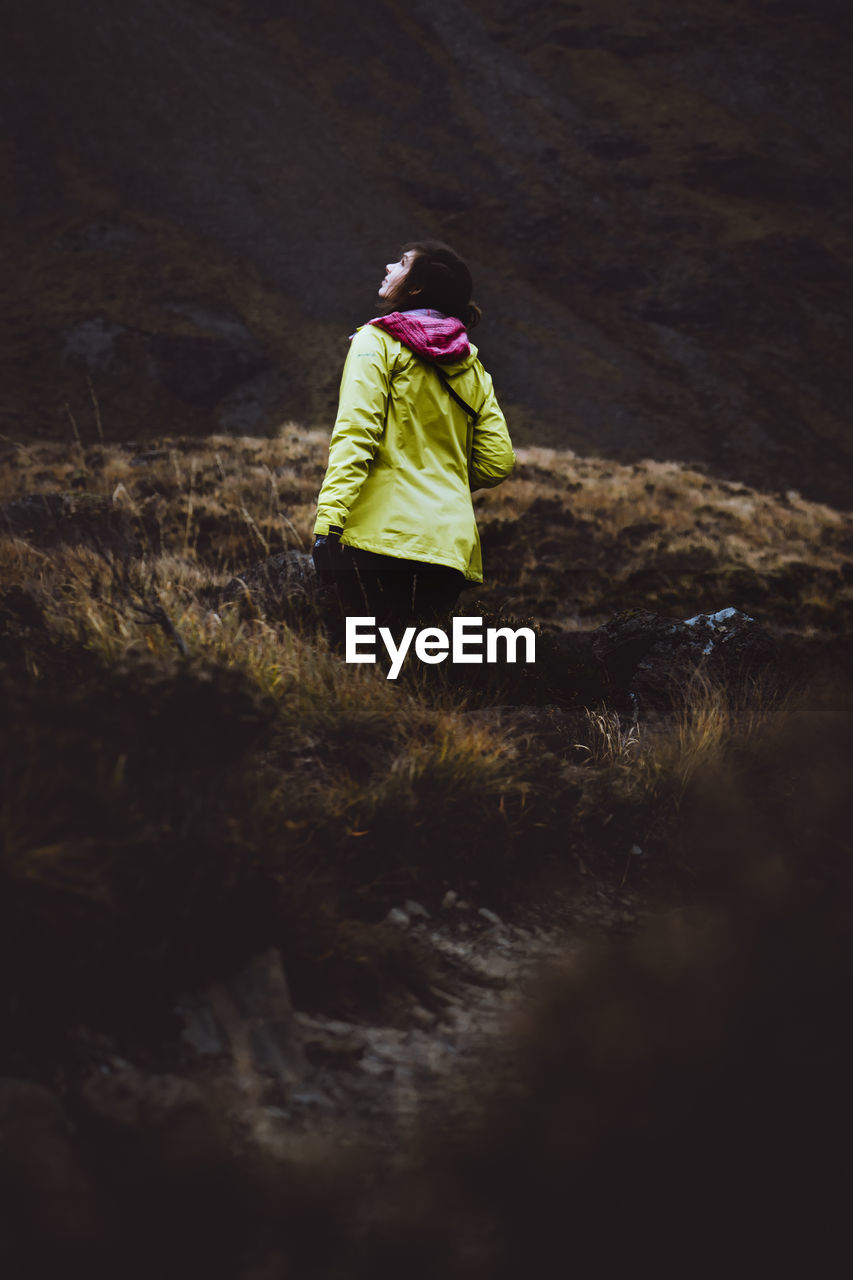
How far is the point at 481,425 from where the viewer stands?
3.80 metres

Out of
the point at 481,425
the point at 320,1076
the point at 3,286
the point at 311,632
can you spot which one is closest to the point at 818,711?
the point at 481,425

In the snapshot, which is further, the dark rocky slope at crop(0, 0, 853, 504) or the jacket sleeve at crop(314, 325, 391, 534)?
the dark rocky slope at crop(0, 0, 853, 504)

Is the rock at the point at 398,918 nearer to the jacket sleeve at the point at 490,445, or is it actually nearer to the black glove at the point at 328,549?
the black glove at the point at 328,549

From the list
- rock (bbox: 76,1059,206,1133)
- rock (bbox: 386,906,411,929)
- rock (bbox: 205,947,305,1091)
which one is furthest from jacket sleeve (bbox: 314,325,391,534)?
rock (bbox: 76,1059,206,1133)

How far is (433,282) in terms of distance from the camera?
354cm

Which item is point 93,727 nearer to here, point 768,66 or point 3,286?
point 3,286

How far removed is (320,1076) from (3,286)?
41575 mm

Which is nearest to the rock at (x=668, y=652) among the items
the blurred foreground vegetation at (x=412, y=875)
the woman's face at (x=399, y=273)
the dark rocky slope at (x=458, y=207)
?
the blurred foreground vegetation at (x=412, y=875)

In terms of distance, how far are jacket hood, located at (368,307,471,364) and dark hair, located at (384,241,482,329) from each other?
70 millimetres

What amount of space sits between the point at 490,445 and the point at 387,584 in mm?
794

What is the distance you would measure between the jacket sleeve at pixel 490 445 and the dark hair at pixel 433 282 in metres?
0.37

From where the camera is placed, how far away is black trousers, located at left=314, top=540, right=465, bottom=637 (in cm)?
339

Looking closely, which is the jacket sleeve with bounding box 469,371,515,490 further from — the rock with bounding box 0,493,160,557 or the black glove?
the rock with bounding box 0,493,160,557

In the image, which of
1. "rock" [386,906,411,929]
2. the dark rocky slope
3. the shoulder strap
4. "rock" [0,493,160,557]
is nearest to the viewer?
"rock" [386,906,411,929]
